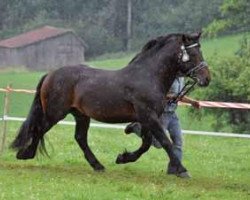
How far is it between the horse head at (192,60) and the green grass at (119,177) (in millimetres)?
1471

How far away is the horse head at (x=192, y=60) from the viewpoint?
8883 mm

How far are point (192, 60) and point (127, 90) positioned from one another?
0.98 meters

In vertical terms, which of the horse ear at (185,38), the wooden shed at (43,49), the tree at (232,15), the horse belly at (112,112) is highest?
the horse ear at (185,38)

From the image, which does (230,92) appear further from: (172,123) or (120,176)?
(120,176)

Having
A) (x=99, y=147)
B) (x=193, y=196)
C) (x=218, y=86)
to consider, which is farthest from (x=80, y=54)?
(x=193, y=196)

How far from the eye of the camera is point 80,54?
282ft

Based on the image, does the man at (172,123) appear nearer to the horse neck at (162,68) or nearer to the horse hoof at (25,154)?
the horse neck at (162,68)

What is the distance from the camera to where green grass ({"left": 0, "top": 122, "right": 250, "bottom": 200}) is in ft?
25.5

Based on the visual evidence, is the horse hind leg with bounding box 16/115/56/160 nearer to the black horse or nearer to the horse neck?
the black horse

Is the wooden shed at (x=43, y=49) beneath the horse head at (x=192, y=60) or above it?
beneath

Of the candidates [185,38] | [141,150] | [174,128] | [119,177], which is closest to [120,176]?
[119,177]

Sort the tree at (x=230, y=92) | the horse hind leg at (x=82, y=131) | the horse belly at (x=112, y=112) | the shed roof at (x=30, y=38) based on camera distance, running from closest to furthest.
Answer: the horse belly at (x=112, y=112) → the horse hind leg at (x=82, y=131) → the tree at (x=230, y=92) → the shed roof at (x=30, y=38)

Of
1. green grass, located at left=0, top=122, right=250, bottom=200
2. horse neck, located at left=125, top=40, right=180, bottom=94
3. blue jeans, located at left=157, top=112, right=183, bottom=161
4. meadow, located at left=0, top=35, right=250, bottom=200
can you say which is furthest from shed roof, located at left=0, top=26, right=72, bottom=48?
horse neck, located at left=125, top=40, right=180, bottom=94

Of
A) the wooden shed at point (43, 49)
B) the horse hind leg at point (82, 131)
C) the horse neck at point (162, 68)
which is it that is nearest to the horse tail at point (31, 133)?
the horse hind leg at point (82, 131)
